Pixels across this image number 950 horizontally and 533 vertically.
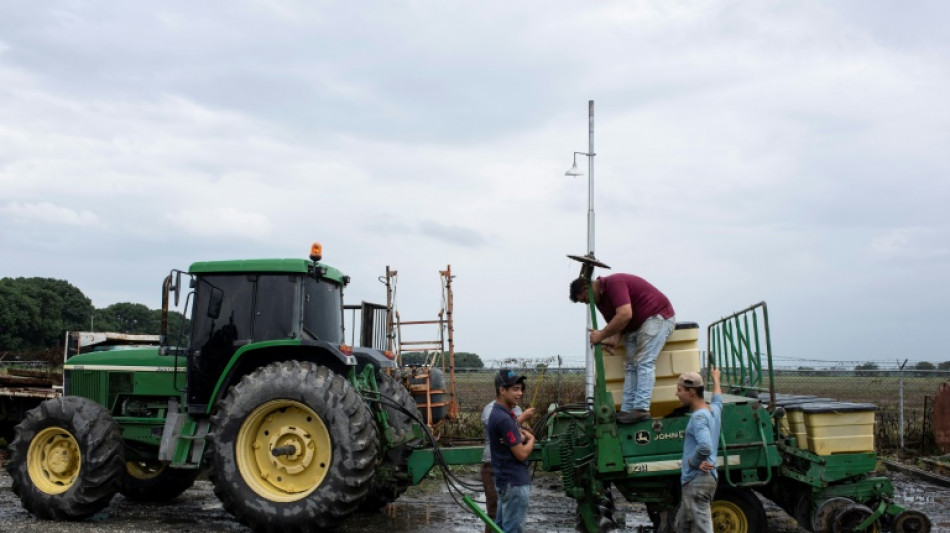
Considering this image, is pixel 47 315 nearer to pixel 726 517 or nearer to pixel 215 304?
pixel 215 304

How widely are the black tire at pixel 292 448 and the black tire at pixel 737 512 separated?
3051 mm

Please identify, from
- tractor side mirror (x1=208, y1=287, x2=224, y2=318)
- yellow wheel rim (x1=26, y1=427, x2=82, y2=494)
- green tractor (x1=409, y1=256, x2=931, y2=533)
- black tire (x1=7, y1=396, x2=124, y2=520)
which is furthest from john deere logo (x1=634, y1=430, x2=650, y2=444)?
yellow wheel rim (x1=26, y1=427, x2=82, y2=494)

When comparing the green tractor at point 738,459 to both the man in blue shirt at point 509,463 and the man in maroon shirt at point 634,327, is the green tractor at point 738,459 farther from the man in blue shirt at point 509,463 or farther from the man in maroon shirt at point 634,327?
the man in blue shirt at point 509,463

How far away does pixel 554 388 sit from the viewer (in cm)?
1733

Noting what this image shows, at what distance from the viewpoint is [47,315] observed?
58375 mm

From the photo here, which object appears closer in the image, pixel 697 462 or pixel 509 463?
pixel 697 462

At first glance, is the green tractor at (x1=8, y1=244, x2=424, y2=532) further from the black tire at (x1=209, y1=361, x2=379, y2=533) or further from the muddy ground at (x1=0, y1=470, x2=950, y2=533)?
the muddy ground at (x1=0, y1=470, x2=950, y2=533)

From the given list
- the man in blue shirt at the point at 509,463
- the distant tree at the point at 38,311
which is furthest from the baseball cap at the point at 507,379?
the distant tree at the point at 38,311

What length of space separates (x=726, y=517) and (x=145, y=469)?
265 inches

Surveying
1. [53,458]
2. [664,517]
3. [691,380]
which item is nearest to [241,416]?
[53,458]

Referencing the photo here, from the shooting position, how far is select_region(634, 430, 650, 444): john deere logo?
285 inches

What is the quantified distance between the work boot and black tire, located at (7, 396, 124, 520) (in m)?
5.20

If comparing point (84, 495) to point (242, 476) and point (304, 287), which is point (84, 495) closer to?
point (242, 476)

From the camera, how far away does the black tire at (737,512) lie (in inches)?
287
